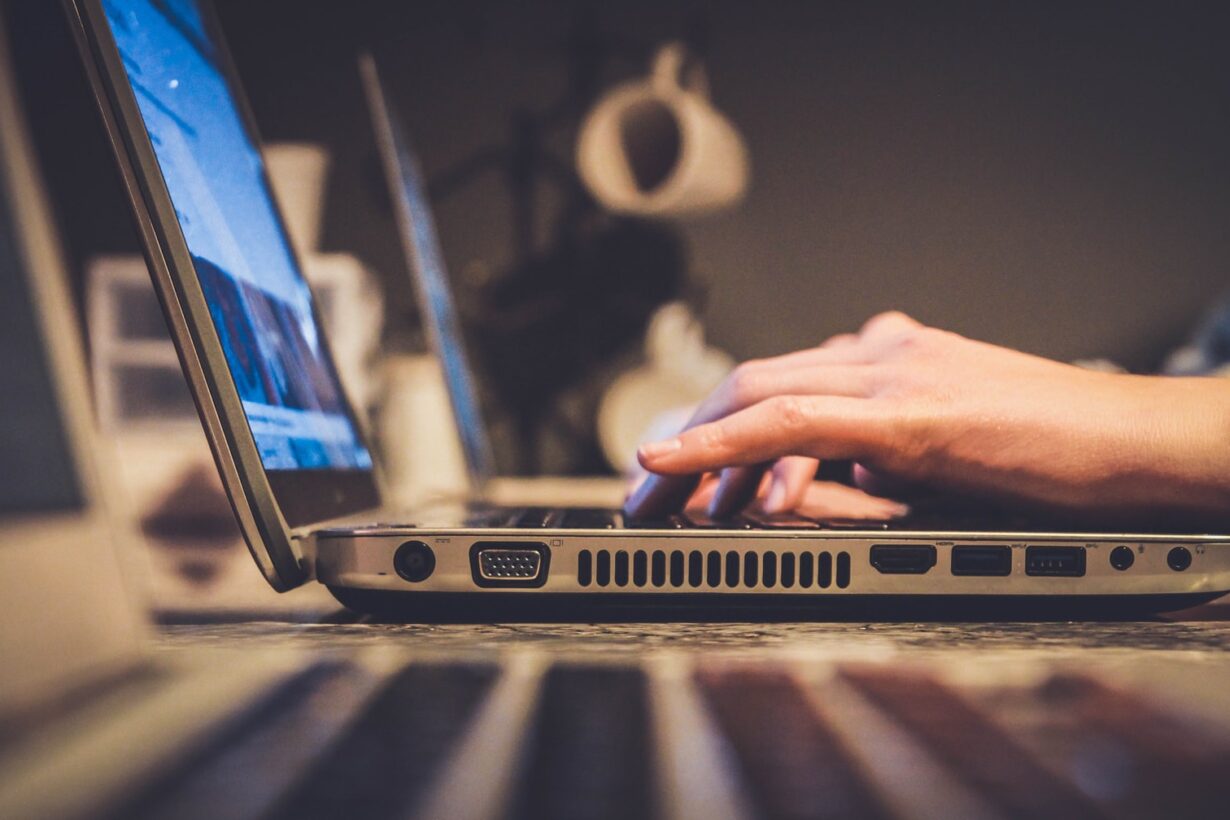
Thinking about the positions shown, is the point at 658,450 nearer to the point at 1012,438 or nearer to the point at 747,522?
the point at 747,522

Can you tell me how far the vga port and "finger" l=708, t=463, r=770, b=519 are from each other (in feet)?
0.69

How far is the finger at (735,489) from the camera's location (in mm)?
635

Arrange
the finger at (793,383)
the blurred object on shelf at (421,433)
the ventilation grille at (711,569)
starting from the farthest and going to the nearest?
the blurred object on shelf at (421,433) < the finger at (793,383) < the ventilation grille at (711,569)

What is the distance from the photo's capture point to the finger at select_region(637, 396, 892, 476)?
0.55m

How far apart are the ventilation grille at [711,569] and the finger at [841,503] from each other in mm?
278

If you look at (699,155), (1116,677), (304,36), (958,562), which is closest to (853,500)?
(958,562)

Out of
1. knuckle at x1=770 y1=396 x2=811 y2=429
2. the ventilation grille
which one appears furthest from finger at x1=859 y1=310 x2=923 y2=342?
the ventilation grille

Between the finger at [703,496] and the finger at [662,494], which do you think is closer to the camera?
the finger at [662,494]

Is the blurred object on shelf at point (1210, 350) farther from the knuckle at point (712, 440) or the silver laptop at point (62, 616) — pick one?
the silver laptop at point (62, 616)

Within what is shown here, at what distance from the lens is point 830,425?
562 millimetres

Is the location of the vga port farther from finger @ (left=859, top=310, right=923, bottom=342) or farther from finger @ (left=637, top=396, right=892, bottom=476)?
finger @ (left=859, top=310, right=923, bottom=342)

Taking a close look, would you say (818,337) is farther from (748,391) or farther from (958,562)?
(958,562)

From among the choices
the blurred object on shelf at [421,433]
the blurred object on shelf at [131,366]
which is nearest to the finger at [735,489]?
the blurred object on shelf at [421,433]

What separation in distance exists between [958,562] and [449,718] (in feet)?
0.95
